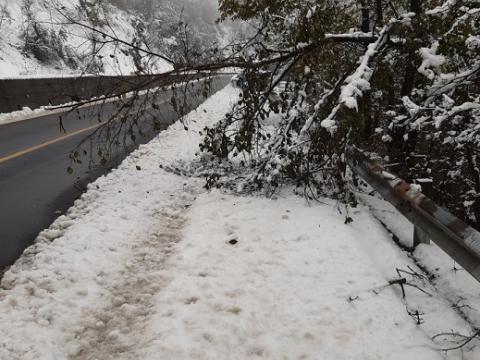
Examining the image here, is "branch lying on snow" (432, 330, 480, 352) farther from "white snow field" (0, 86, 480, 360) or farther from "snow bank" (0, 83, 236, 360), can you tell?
"snow bank" (0, 83, 236, 360)

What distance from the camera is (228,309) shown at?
3.63 m

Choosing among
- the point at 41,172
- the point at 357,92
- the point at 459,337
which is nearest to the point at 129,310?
the point at 459,337

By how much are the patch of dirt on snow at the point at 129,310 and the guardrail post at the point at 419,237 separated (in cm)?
262

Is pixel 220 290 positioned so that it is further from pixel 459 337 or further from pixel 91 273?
pixel 459 337

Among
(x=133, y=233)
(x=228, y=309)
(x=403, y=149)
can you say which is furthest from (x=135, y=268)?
(x=403, y=149)

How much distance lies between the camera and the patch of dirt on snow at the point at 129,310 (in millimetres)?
3232

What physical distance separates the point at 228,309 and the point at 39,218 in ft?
10.4

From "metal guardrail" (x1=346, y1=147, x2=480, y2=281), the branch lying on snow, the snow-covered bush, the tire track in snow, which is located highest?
the snow-covered bush

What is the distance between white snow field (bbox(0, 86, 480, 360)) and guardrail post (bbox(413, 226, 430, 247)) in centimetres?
22

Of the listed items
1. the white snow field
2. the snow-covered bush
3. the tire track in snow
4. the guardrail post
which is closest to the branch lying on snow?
the white snow field

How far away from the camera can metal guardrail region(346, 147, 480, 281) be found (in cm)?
305

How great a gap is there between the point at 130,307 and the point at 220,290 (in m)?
0.82

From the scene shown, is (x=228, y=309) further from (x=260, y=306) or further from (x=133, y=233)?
(x=133, y=233)

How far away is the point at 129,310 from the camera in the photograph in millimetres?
3664
